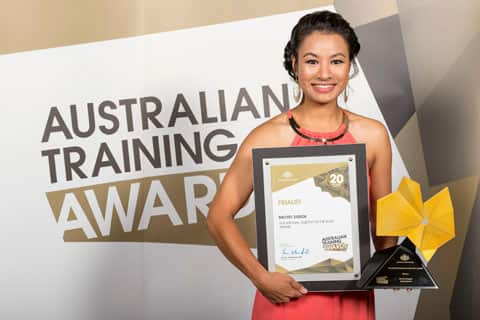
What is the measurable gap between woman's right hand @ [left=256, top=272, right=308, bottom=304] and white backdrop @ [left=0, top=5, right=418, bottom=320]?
3.29 ft

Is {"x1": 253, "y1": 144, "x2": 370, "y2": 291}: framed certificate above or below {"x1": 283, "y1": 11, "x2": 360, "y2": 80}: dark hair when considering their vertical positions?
below

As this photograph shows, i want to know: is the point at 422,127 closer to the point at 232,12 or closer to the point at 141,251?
the point at 232,12

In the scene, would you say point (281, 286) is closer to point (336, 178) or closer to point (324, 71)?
point (336, 178)

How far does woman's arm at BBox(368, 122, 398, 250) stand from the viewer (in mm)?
2131

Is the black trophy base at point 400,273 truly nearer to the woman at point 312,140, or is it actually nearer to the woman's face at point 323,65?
the woman at point 312,140

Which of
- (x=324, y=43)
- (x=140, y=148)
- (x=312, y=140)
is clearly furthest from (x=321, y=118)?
(x=140, y=148)

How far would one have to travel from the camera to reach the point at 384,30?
295 centimetres

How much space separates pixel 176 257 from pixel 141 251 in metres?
0.14

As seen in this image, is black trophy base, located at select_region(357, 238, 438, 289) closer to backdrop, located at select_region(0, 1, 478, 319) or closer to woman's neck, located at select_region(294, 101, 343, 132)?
woman's neck, located at select_region(294, 101, 343, 132)

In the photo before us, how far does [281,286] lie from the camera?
2.02 m

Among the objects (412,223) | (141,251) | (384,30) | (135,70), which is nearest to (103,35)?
(135,70)

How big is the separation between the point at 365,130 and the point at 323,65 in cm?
23

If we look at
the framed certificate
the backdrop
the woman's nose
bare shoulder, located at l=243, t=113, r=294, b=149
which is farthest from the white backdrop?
the framed certificate

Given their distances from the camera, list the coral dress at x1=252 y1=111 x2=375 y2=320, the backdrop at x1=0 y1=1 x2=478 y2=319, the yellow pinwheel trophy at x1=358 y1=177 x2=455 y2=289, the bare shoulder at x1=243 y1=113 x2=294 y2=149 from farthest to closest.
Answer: the backdrop at x1=0 y1=1 x2=478 y2=319 < the bare shoulder at x1=243 y1=113 x2=294 y2=149 < the coral dress at x1=252 y1=111 x2=375 y2=320 < the yellow pinwheel trophy at x1=358 y1=177 x2=455 y2=289
